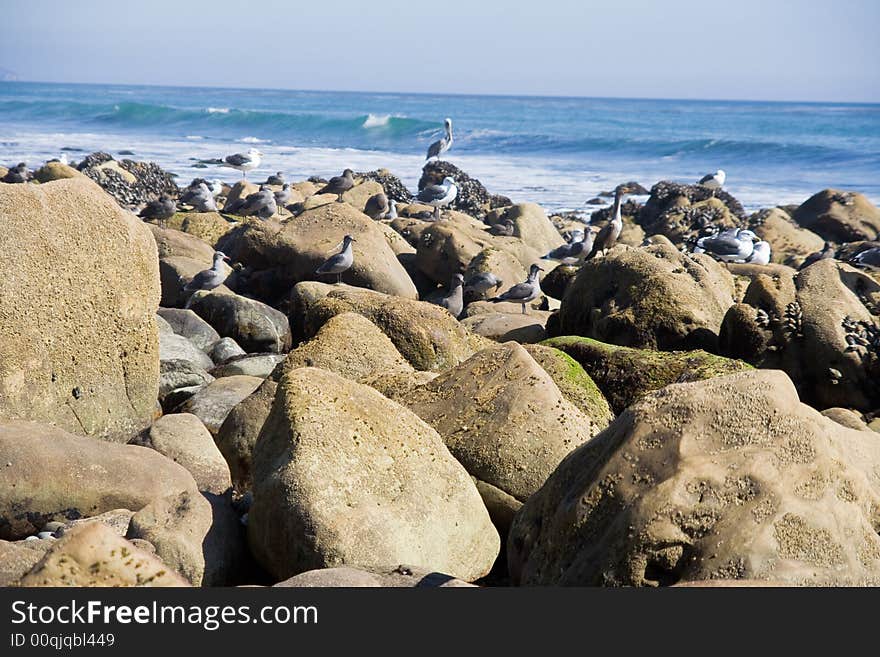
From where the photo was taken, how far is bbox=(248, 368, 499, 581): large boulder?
4.59m

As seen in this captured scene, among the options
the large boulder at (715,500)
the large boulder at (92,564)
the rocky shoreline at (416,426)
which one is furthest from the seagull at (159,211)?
the large boulder at (92,564)

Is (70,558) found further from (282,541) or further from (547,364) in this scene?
(547,364)

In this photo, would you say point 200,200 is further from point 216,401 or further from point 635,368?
point 635,368

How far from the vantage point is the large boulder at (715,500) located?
386cm

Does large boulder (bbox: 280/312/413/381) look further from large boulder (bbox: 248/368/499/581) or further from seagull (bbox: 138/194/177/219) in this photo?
seagull (bbox: 138/194/177/219)

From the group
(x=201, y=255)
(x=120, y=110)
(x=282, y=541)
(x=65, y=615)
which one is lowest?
(x=120, y=110)

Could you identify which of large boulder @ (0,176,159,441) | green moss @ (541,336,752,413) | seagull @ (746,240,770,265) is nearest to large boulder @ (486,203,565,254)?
seagull @ (746,240,770,265)

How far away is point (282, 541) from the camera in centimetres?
463

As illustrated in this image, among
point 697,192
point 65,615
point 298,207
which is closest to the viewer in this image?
point 65,615

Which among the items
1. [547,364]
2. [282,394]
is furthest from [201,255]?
[282,394]

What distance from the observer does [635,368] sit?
23.9ft

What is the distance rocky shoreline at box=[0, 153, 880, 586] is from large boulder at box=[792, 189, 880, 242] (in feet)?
38.6

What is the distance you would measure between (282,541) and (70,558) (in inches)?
55.9

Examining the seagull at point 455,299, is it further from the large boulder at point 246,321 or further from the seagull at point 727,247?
the seagull at point 727,247
